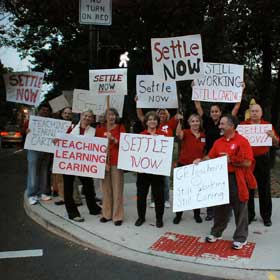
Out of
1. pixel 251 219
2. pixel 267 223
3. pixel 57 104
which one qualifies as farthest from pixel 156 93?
pixel 267 223

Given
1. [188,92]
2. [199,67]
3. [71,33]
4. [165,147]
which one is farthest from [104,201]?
[71,33]

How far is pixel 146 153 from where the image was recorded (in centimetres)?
597

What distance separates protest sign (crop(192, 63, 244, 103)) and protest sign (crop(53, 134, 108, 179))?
1.89 meters

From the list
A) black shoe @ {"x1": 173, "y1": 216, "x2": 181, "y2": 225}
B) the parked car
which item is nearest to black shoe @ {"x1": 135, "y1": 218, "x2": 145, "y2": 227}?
black shoe @ {"x1": 173, "y1": 216, "x2": 181, "y2": 225}

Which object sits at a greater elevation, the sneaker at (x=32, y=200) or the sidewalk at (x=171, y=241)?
the sneaker at (x=32, y=200)

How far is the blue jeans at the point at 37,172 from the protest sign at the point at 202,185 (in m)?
3.01

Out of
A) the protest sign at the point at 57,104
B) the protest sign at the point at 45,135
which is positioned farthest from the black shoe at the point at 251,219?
the protest sign at the point at 57,104

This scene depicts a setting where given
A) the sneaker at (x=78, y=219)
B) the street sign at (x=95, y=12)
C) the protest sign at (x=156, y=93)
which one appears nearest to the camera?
the sneaker at (x=78, y=219)

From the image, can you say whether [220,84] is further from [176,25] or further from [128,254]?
[176,25]

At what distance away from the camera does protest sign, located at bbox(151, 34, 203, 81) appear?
6148mm

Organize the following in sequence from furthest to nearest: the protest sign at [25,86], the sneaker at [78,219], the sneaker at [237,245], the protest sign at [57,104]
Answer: the protest sign at [57,104]
the protest sign at [25,86]
the sneaker at [78,219]
the sneaker at [237,245]

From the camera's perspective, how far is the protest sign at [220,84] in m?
6.83

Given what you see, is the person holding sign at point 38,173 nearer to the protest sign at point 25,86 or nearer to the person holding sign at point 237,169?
the protest sign at point 25,86

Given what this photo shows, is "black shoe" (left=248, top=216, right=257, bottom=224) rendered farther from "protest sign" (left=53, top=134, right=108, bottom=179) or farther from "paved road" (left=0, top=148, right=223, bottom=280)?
"protest sign" (left=53, top=134, right=108, bottom=179)
